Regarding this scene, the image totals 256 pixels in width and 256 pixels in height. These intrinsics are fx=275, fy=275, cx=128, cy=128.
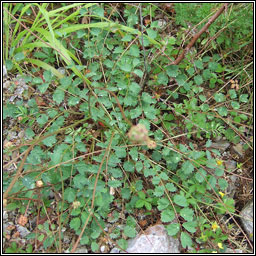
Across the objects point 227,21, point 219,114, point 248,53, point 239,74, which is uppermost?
point 227,21

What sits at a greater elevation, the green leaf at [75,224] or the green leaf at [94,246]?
the green leaf at [75,224]

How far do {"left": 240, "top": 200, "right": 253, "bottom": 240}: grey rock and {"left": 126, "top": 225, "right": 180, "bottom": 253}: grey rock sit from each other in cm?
55

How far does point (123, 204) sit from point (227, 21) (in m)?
1.67

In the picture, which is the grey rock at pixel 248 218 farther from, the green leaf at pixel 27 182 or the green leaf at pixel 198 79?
the green leaf at pixel 27 182

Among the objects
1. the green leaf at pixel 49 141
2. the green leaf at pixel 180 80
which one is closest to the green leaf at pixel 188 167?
the green leaf at pixel 180 80

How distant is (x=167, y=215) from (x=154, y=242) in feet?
0.73

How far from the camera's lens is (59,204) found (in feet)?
6.24

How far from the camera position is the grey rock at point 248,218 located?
80.4 inches

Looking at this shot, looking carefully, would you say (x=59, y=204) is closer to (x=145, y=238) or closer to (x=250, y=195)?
(x=145, y=238)

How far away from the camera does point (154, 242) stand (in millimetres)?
1863

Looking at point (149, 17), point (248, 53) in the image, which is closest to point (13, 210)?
point (149, 17)

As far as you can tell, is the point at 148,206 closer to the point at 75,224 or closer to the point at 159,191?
the point at 159,191

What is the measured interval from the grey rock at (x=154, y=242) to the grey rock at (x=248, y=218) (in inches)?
21.7

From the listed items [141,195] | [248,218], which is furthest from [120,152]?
[248,218]
